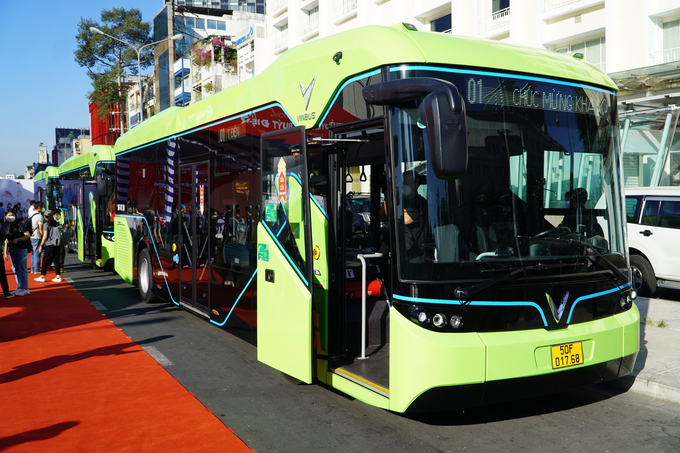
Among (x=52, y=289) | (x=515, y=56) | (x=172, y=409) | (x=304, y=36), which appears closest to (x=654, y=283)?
(x=515, y=56)

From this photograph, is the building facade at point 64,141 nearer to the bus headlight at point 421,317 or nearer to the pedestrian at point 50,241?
the pedestrian at point 50,241

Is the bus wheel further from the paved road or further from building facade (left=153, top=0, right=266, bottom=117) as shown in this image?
building facade (left=153, top=0, right=266, bottom=117)

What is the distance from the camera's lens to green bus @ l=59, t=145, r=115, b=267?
1502 centimetres

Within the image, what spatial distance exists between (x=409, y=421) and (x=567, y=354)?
Result: 1.37 metres

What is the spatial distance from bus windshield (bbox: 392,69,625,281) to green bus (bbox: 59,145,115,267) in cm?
1140

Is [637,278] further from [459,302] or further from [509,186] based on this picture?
[459,302]

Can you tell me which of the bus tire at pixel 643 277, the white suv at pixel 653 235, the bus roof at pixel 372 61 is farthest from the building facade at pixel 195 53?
the bus roof at pixel 372 61

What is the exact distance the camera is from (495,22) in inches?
920

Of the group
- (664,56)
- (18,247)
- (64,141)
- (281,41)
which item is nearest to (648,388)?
(18,247)

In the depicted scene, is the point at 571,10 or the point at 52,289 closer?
the point at 52,289

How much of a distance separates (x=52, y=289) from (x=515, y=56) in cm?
1143

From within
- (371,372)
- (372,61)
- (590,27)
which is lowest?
(371,372)

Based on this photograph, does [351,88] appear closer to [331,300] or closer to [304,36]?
[331,300]

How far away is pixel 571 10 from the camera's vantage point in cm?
2095
